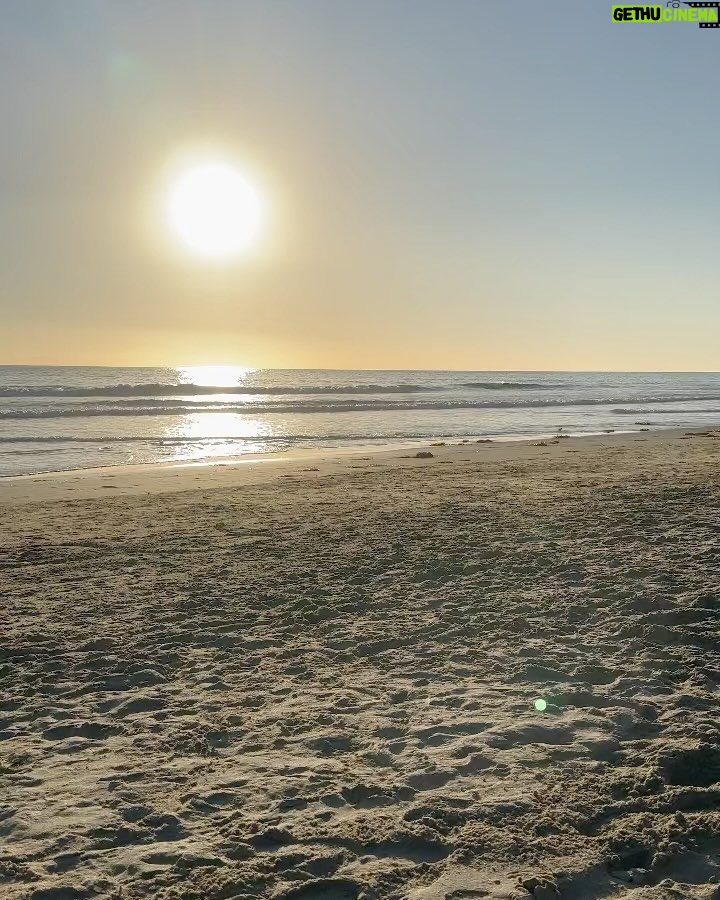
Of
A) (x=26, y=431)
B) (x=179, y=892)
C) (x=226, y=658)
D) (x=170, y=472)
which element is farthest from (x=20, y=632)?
(x=26, y=431)

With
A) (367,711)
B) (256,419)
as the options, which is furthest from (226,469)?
(256,419)

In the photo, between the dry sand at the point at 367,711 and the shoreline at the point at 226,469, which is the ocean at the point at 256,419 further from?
the dry sand at the point at 367,711

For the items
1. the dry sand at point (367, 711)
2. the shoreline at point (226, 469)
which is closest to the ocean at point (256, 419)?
the shoreline at point (226, 469)

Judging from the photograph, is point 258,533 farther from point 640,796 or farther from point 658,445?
point 658,445

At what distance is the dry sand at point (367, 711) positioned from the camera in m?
2.71

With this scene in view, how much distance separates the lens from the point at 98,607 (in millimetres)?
5836

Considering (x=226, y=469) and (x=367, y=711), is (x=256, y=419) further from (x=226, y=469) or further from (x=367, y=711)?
(x=367, y=711)

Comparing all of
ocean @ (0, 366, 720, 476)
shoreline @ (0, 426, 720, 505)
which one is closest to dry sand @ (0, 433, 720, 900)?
shoreline @ (0, 426, 720, 505)

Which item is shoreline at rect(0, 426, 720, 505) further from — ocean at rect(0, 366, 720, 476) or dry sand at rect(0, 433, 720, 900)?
dry sand at rect(0, 433, 720, 900)

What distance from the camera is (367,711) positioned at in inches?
155

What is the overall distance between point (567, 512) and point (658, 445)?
11.0m

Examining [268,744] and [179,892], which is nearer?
[179,892]

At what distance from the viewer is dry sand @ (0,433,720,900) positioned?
271 centimetres

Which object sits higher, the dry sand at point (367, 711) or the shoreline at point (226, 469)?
the shoreline at point (226, 469)
